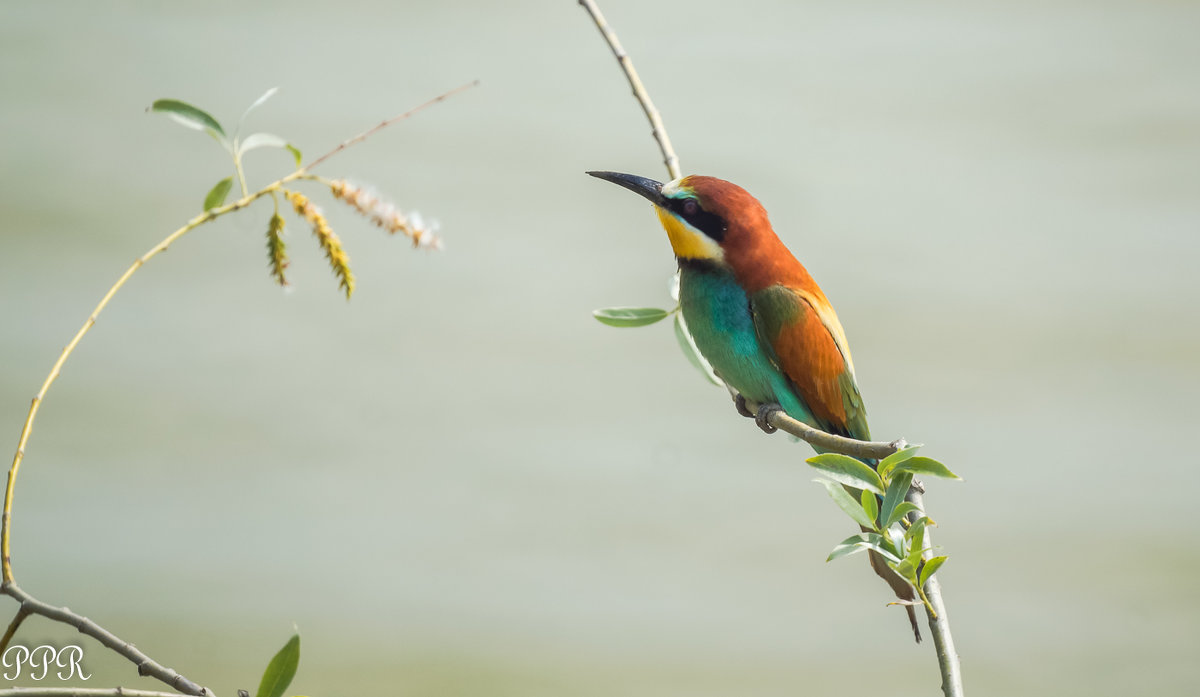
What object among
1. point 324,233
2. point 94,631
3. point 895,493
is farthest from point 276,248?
point 895,493

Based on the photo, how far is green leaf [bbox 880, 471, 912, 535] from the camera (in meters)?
0.38

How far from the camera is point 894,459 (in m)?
0.37

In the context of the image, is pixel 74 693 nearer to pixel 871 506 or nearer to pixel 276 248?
pixel 276 248

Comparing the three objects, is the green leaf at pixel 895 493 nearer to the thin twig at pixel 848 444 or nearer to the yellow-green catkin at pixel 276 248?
the thin twig at pixel 848 444

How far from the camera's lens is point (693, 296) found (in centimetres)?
60

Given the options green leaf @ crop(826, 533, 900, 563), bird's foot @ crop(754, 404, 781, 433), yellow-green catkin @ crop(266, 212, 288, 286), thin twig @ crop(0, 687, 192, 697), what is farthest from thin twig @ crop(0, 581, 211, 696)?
bird's foot @ crop(754, 404, 781, 433)

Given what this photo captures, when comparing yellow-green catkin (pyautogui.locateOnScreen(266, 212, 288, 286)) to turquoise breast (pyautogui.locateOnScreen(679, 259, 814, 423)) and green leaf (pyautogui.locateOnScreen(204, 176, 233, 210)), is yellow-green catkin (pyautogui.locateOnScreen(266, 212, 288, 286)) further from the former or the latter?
turquoise breast (pyautogui.locateOnScreen(679, 259, 814, 423))

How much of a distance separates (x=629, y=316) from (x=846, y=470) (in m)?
0.21

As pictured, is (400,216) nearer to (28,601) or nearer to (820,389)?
(28,601)

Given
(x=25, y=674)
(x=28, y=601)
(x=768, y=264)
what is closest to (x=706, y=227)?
(x=768, y=264)

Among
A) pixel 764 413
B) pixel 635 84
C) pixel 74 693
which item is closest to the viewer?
pixel 74 693

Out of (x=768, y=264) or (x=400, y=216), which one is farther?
(x=768, y=264)

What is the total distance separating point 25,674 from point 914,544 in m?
1.27

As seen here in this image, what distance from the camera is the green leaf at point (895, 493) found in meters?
0.38
